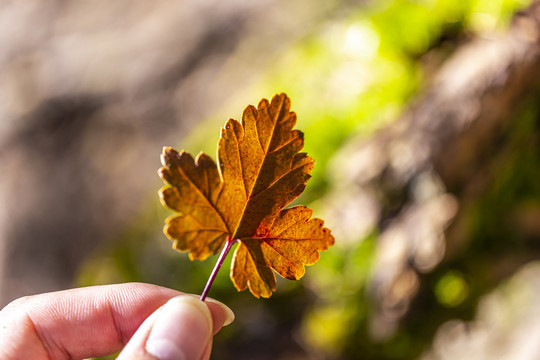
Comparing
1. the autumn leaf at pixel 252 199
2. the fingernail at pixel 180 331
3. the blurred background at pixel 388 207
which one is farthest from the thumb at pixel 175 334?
the blurred background at pixel 388 207

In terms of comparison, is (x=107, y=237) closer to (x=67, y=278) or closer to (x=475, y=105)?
(x=67, y=278)

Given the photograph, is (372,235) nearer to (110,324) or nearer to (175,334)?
(110,324)

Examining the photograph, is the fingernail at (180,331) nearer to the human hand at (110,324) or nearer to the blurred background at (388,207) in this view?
the human hand at (110,324)

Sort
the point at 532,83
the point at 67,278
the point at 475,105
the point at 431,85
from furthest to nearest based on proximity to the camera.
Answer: the point at 67,278
the point at 431,85
the point at 532,83
the point at 475,105

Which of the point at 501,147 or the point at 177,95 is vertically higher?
the point at 177,95

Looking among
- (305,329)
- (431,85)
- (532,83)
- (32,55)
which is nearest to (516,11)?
(532,83)

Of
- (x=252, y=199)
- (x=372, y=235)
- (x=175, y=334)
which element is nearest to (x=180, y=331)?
(x=175, y=334)

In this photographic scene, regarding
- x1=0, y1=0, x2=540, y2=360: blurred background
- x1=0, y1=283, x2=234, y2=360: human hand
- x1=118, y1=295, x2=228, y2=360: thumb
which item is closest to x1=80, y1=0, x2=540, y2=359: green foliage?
x1=0, y1=0, x2=540, y2=360: blurred background
